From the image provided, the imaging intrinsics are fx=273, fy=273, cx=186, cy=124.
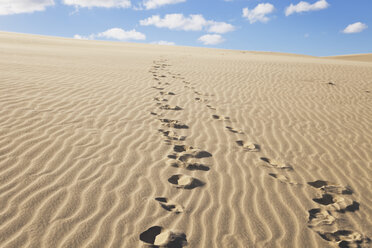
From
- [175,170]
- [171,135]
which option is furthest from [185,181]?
[171,135]

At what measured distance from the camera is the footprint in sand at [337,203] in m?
3.03

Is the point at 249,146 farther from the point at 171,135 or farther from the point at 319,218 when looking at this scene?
the point at 319,218

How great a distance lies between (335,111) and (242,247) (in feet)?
18.0

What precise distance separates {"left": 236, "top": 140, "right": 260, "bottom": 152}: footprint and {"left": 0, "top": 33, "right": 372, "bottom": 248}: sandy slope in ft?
0.09

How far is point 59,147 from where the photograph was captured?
3727 millimetres

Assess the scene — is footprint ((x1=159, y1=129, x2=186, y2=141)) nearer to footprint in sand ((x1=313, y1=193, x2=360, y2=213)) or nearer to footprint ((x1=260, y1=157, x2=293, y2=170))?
footprint ((x1=260, y1=157, x2=293, y2=170))

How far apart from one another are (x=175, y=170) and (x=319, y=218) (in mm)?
1719

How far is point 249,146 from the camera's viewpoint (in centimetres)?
448

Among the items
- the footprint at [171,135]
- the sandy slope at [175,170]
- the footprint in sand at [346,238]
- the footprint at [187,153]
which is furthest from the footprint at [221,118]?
the footprint in sand at [346,238]

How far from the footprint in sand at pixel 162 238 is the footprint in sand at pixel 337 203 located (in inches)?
68.2

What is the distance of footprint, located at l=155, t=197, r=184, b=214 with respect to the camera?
2787mm

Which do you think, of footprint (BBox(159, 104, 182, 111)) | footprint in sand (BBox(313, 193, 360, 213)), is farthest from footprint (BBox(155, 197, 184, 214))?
footprint (BBox(159, 104, 182, 111))

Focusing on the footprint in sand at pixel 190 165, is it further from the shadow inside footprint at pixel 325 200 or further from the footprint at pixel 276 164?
the shadow inside footprint at pixel 325 200

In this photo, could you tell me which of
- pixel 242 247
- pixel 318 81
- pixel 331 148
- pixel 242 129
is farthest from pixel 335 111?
pixel 242 247
